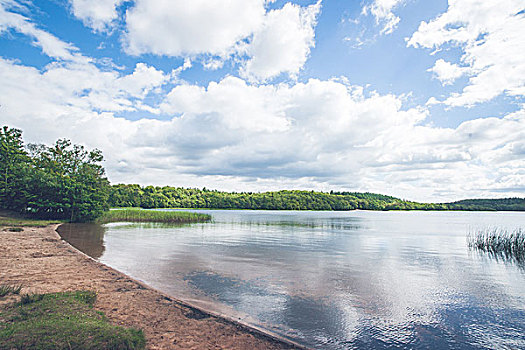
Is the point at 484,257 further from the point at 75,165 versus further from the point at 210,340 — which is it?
the point at 75,165

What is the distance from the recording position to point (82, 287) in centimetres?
897

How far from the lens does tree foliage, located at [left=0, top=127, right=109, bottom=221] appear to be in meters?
→ 39.3

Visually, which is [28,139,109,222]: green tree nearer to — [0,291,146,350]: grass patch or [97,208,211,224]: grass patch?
[97,208,211,224]: grass patch

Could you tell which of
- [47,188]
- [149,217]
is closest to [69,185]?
[47,188]

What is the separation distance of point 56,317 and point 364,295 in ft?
30.2

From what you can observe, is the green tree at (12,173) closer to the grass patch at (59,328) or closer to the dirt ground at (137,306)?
the dirt ground at (137,306)

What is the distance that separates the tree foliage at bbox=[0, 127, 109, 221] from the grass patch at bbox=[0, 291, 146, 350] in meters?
38.6

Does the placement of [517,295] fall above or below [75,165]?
below

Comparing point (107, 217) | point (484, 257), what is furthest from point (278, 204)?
point (484, 257)

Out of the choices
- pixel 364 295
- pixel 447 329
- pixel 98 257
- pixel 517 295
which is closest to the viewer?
pixel 447 329

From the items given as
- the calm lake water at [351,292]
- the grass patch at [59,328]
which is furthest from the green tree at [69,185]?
the grass patch at [59,328]

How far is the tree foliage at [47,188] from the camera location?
39.3m

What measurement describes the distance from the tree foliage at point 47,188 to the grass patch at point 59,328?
3857 centimetres

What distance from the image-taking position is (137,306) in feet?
25.2
